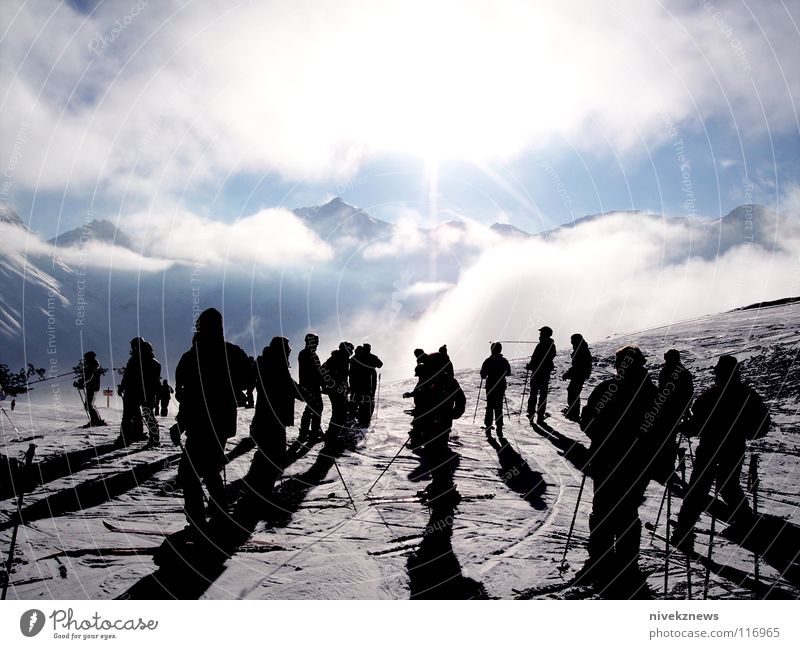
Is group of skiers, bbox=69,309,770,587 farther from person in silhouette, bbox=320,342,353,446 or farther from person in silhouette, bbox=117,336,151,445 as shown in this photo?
person in silhouette, bbox=117,336,151,445

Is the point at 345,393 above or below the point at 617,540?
above

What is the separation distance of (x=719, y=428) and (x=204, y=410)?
6.70 meters

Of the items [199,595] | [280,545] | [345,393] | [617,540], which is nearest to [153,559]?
[199,595]

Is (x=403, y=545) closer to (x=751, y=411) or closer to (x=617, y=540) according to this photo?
(x=617, y=540)

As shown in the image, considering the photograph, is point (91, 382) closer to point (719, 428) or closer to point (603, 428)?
point (603, 428)

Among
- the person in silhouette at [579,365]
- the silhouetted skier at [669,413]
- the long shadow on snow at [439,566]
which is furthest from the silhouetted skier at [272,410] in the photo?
the person in silhouette at [579,365]

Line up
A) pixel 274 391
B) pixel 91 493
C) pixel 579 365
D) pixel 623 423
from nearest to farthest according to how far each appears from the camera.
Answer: pixel 623 423 < pixel 91 493 < pixel 274 391 < pixel 579 365

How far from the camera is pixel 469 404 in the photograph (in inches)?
723

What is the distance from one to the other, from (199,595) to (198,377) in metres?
2.50

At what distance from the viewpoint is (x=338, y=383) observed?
1259 cm

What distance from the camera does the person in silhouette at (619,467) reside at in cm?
529

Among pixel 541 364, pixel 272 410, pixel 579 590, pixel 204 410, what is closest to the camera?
pixel 579 590

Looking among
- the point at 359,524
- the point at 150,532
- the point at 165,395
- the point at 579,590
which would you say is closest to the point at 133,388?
the point at 150,532

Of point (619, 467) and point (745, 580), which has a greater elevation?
point (619, 467)
